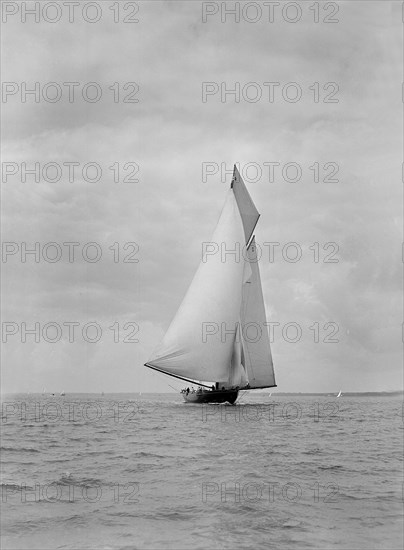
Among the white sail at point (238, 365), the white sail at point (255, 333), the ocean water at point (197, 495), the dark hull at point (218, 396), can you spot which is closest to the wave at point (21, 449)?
the ocean water at point (197, 495)

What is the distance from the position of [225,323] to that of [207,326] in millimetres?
1908

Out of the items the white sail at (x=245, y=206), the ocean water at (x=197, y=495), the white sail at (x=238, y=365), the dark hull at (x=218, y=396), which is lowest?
the ocean water at (x=197, y=495)

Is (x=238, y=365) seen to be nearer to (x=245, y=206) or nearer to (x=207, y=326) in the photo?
(x=207, y=326)

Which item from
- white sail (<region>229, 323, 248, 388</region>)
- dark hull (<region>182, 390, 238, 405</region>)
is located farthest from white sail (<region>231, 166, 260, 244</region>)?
dark hull (<region>182, 390, 238, 405</region>)

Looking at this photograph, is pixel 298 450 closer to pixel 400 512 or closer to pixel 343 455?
pixel 343 455

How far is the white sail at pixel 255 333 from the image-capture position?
60.9 metres

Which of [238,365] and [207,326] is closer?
[207,326]

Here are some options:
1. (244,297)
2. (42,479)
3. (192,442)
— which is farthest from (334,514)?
(244,297)

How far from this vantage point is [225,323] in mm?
57344

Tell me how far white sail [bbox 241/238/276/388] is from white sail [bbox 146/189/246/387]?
2658 mm

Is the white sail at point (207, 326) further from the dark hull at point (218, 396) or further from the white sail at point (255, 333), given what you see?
the white sail at point (255, 333)

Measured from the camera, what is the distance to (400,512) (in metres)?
13.7

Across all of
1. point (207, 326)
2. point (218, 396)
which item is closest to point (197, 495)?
point (207, 326)

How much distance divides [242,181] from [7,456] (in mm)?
47764
